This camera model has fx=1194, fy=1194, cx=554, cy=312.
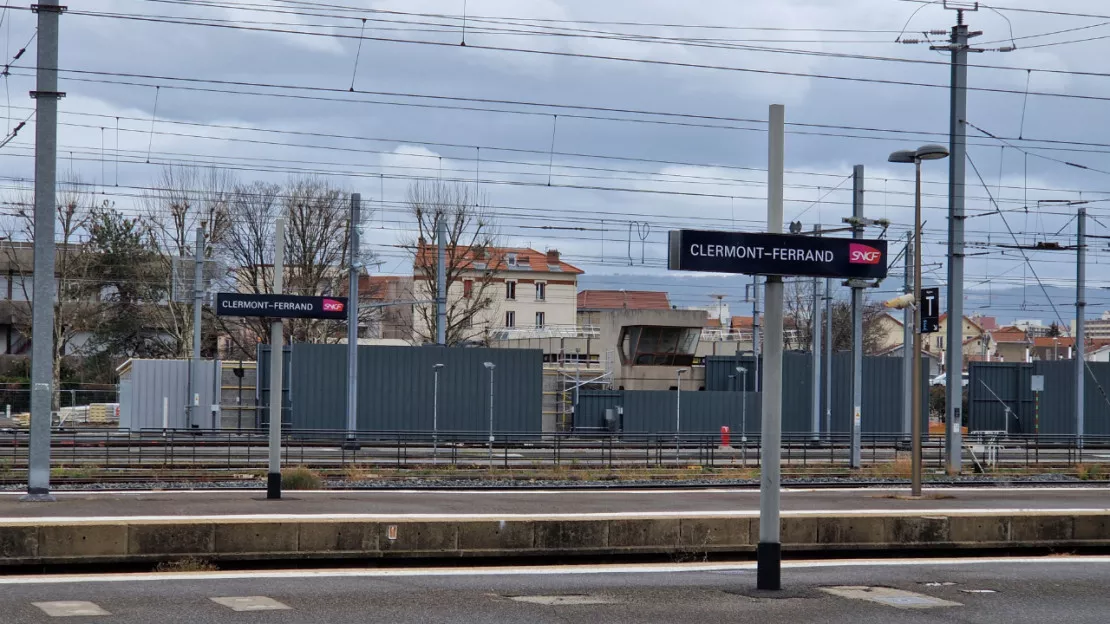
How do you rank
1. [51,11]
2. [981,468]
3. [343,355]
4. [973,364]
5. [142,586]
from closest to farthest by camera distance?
1. [142,586]
2. [51,11]
3. [981,468]
4. [343,355]
5. [973,364]

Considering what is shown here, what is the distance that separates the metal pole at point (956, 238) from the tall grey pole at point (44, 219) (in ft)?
69.9

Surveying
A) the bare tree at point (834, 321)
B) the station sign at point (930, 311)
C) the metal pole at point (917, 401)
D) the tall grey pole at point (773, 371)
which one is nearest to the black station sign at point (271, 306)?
the tall grey pole at point (773, 371)

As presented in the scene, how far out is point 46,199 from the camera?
1872 cm

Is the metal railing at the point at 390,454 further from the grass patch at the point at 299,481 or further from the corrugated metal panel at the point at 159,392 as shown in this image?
the grass patch at the point at 299,481

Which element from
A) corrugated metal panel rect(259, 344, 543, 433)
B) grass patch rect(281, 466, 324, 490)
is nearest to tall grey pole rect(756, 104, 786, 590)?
grass patch rect(281, 466, 324, 490)

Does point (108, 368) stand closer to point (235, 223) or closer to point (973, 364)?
point (235, 223)

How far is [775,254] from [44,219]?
1272cm

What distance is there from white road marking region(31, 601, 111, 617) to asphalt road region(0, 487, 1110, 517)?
6.40 m

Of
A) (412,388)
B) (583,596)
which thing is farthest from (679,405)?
(583,596)

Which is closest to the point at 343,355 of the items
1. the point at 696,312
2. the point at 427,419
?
the point at 427,419

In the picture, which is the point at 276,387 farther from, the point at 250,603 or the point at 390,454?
the point at 390,454

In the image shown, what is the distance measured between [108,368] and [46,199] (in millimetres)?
48252

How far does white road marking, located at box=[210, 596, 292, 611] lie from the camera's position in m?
10.2

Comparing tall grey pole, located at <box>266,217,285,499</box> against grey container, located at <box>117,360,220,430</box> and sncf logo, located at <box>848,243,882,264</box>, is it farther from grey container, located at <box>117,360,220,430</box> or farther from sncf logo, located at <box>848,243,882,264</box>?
grey container, located at <box>117,360,220,430</box>
